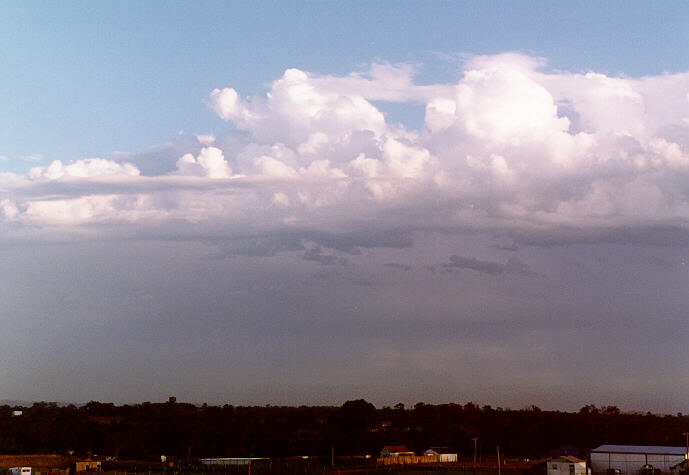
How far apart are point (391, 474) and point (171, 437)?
4799cm

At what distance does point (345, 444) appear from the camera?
119250 millimetres

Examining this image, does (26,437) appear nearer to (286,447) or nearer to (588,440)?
(286,447)

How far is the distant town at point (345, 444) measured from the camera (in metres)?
84.9

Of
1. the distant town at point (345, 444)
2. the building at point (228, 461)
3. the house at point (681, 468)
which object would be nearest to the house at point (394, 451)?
the distant town at point (345, 444)

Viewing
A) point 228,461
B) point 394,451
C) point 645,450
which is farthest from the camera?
point 394,451

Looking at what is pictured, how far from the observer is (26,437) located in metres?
120

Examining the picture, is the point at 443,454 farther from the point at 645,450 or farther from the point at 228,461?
the point at 645,450

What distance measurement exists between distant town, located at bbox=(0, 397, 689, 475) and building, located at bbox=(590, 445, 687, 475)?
93 millimetres

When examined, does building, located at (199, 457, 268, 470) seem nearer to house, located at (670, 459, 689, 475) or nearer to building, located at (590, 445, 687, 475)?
building, located at (590, 445, 687, 475)

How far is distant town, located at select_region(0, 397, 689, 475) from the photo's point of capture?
84.9 meters

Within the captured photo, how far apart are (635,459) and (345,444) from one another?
150 feet

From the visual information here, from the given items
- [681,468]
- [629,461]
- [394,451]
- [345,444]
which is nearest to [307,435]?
[345,444]

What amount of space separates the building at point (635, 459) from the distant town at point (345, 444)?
93mm

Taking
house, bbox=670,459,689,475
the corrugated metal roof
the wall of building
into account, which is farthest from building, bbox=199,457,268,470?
house, bbox=670,459,689,475
